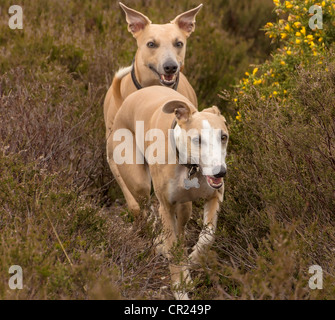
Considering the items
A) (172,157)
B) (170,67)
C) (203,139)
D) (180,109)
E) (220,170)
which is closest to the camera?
(220,170)

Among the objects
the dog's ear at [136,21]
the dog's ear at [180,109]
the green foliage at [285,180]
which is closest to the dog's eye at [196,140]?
the dog's ear at [180,109]

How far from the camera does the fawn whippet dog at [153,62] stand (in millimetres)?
6789

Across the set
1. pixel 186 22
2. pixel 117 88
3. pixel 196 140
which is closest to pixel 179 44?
pixel 186 22

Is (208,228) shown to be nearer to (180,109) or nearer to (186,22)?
(180,109)

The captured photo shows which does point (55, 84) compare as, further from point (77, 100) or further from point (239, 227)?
point (239, 227)

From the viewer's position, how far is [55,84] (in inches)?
303

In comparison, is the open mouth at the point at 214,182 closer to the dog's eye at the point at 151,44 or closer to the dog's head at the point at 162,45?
the dog's head at the point at 162,45

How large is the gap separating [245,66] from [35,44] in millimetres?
2678

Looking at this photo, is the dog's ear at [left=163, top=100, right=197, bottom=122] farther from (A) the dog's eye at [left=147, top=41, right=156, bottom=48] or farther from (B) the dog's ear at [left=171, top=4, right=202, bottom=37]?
(B) the dog's ear at [left=171, top=4, right=202, bottom=37]

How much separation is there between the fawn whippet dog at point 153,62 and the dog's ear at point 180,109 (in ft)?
4.58

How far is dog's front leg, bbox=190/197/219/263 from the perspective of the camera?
5473mm

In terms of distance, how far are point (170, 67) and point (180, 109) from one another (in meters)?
1.48

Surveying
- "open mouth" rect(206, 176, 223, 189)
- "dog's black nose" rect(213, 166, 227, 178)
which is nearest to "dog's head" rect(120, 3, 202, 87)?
"open mouth" rect(206, 176, 223, 189)

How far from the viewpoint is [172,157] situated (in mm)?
5453
